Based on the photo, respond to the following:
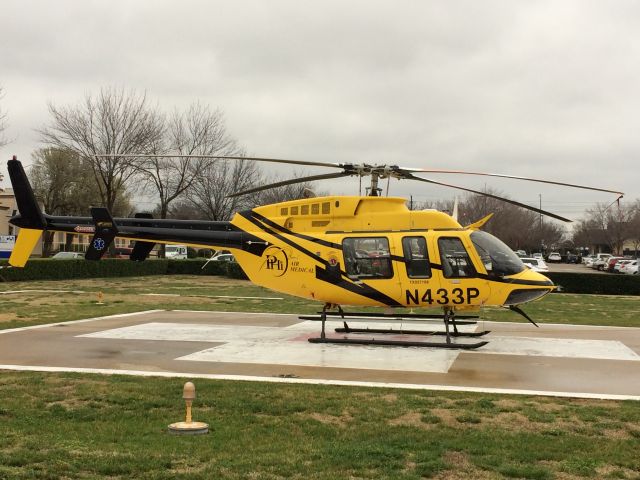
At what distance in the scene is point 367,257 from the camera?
12.5 meters

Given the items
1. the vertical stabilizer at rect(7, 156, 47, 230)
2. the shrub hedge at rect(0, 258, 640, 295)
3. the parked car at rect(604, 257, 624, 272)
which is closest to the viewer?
the vertical stabilizer at rect(7, 156, 47, 230)

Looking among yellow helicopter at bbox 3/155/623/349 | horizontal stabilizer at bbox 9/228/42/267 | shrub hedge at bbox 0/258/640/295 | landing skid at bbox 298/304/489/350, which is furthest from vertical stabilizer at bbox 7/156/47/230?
landing skid at bbox 298/304/489/350

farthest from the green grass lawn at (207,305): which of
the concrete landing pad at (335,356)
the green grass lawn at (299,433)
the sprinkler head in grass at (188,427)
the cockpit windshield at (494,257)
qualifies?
the sprinkler head in grass at (188,427)

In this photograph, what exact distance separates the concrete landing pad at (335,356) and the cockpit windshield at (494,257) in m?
1.54

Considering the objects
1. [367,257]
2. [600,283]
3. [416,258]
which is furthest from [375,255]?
Answer: [600,283]

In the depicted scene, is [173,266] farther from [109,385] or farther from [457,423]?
[457,423]

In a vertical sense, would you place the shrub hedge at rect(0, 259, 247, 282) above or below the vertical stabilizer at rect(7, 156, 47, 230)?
below

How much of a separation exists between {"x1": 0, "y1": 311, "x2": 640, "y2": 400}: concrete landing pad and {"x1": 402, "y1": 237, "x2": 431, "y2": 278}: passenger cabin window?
4.82 feet

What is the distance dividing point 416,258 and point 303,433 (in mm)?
6256

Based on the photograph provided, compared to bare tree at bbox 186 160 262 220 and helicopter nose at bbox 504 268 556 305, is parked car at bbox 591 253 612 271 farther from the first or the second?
helicopter nose at bbox 504 268 556 305

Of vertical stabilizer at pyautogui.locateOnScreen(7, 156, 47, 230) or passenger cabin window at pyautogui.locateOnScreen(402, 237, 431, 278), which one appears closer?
passenger cabin window at pyautogui.locateOnScreen(402, 237, 431, 278)

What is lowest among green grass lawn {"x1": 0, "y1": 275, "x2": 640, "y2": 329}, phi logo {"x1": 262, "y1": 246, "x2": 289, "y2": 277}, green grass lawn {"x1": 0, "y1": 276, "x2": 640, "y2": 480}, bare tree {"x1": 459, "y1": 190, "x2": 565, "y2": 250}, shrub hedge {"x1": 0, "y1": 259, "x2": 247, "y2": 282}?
green grass lawn {"x1": 0, "y1": 276, "x2": 640, "y2": 480}

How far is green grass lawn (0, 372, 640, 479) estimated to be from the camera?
209 inches

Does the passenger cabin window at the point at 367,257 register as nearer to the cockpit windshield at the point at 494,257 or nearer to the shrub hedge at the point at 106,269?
the cockpit windshield at the point at 494,257
